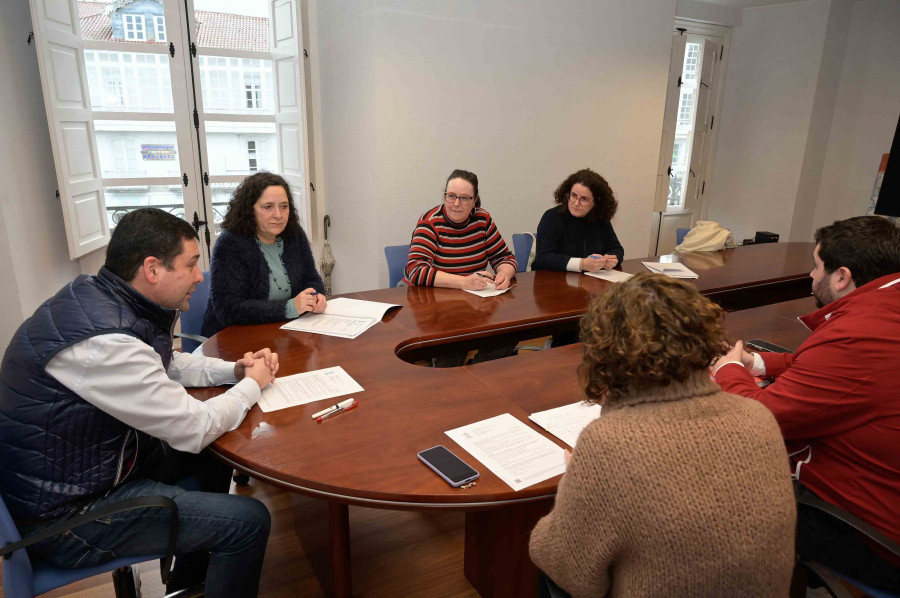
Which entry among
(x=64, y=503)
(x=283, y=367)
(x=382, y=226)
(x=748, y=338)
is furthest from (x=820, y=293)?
(x=382, y=226)

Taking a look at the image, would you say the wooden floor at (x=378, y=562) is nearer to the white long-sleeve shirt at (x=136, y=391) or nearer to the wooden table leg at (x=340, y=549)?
the wooden table leg at (x=340, y=549)

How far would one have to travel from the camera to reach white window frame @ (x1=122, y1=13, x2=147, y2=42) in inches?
152

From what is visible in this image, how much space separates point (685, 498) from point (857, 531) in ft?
2.77

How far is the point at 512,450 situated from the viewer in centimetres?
139

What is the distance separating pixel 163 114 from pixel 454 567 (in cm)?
376

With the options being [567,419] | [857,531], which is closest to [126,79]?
[567,419]

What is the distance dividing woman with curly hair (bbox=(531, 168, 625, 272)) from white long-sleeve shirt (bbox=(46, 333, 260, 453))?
88.1 inches

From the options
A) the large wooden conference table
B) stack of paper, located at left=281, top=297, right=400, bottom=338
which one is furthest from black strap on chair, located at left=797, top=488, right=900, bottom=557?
stack of paper, located at left=281, top=297, right=400, bottom=338

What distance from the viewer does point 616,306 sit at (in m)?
0.98

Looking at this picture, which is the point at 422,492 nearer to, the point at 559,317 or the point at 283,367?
the point at 283,367

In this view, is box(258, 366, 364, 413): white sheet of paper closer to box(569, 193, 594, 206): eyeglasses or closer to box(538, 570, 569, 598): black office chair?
box(538, 570, 569, 598): black office chair

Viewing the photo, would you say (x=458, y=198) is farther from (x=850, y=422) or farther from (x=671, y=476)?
(x=671, y=476)

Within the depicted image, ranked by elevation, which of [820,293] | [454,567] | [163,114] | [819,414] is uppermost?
[163,114]

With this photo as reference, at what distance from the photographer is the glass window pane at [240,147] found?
14.3 feet
